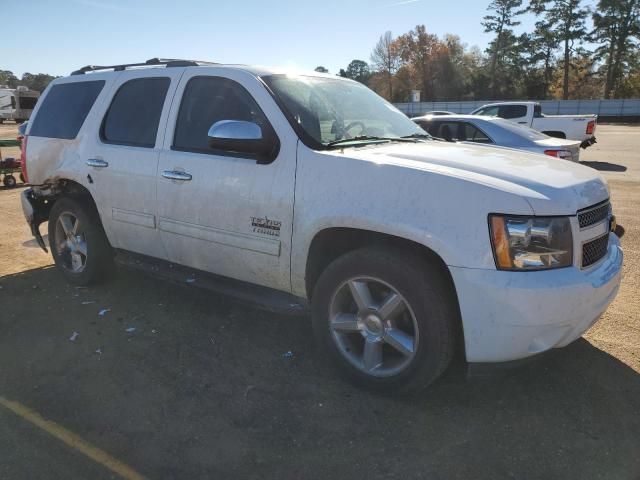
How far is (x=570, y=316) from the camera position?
270 cm

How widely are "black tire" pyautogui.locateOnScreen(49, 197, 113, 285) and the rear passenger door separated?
0.22 meters

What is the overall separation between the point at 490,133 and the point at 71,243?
22.4 ft

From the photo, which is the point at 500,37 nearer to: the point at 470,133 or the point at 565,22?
the point at 565,22

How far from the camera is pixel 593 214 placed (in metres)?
2.98

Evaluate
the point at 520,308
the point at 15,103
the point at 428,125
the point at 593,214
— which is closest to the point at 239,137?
the point at 520,308

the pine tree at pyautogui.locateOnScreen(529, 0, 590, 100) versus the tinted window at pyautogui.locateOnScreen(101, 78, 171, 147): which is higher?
the pine tree at pyautogui.locateOnScreen(529, 0, 590, 100)

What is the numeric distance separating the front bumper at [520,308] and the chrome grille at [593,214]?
0.27 metres

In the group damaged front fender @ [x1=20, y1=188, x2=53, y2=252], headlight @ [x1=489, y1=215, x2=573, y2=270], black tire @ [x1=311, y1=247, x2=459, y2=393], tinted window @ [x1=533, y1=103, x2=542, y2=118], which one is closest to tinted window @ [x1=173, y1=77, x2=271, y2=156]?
black tire @ [x1=311, y1=247, x2=459, y2=393]

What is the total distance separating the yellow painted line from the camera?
2555 mm

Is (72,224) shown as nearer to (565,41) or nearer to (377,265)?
(377,265)

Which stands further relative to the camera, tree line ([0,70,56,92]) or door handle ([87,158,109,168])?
tree line ([0,70,56,92])

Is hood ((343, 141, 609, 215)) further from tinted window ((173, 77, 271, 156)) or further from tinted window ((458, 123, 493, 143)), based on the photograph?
tinted window ((458, 123, 493, 143))

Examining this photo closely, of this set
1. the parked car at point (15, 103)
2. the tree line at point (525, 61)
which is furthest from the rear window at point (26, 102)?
the tree line at point (525, 61)

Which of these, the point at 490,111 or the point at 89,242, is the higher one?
the point at 490,111
